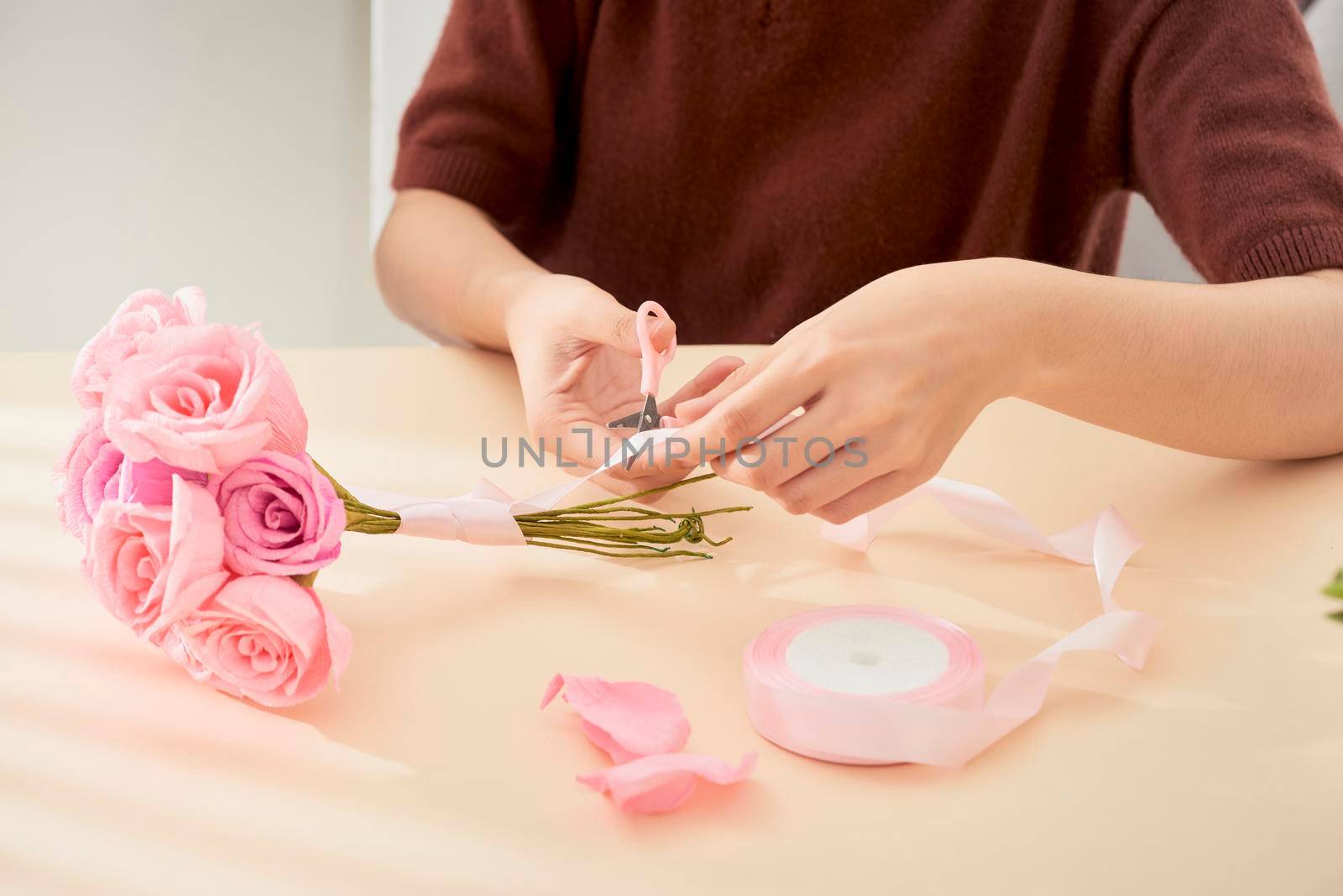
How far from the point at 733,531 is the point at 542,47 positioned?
0.59 metres

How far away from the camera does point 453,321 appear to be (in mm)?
964

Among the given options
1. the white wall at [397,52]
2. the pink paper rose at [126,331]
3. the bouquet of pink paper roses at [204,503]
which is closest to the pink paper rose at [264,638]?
the bouquet of pink paper roses at [204,503]

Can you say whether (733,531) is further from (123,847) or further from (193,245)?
(193,245)

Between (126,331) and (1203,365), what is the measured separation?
0.59 m

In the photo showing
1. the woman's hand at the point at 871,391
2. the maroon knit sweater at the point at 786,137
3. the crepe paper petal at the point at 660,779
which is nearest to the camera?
the crepe paper petal at the point at 660,779

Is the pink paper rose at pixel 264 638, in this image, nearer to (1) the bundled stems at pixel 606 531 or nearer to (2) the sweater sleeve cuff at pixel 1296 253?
(1) the bundled stems at pixel 606 531

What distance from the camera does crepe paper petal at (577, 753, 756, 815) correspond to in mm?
431

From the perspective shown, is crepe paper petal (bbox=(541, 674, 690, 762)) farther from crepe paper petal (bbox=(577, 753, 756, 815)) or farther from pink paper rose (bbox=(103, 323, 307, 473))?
pink paper rose (bbox=(103, 323, 307, 473))

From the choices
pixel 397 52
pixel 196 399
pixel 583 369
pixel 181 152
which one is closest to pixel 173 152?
pixel 181 152

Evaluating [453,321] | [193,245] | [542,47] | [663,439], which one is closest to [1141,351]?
[663,439]

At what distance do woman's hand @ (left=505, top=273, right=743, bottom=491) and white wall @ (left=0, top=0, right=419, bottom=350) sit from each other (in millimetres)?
1323

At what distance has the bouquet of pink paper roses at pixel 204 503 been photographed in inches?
18.4

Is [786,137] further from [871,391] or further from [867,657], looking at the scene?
[867,657]

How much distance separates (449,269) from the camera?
3.14 feet
